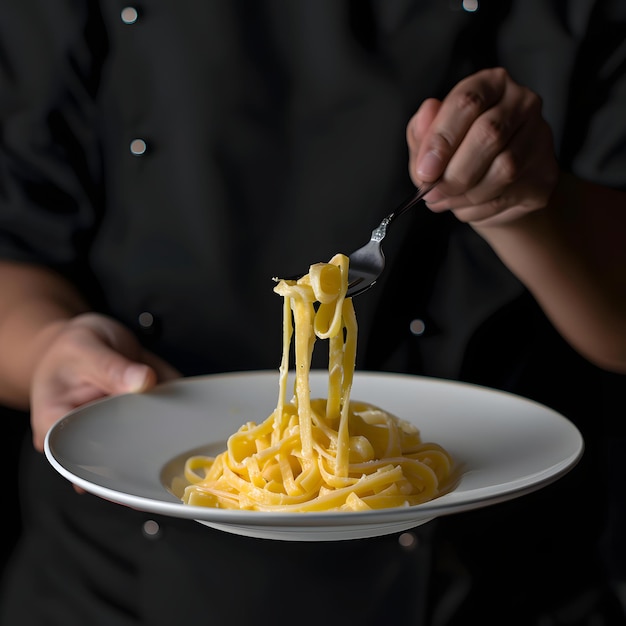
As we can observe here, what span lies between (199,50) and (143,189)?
0.37 meters

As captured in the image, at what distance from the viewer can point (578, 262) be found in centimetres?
180

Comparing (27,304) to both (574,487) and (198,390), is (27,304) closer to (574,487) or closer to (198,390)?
(198,390)

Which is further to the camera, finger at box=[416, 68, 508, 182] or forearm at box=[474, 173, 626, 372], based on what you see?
forearm at box=[474, 173, 626, 372]

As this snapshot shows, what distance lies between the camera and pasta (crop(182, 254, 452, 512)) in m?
1.31

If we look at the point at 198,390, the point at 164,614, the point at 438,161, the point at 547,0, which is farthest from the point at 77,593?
the point at 547,0

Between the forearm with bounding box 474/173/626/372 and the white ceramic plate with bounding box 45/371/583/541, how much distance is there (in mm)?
361

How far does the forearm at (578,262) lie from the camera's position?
1.77m

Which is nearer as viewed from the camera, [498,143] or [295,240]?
[498,143]

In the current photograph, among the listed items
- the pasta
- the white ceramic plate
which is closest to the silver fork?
the pasta

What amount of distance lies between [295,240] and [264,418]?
53 cm

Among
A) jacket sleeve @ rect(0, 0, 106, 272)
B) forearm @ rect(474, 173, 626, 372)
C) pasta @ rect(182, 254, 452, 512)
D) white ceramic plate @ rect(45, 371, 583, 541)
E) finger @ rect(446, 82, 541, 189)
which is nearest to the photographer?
white ceramic plate @ rect(45, 371, 583, 541)

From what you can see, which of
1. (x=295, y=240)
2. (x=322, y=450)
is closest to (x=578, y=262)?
(x=295, y=240)

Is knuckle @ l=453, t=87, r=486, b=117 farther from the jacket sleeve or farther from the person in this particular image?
the jacket sleeve

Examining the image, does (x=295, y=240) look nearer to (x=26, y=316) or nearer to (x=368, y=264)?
(x=368, y=264)
